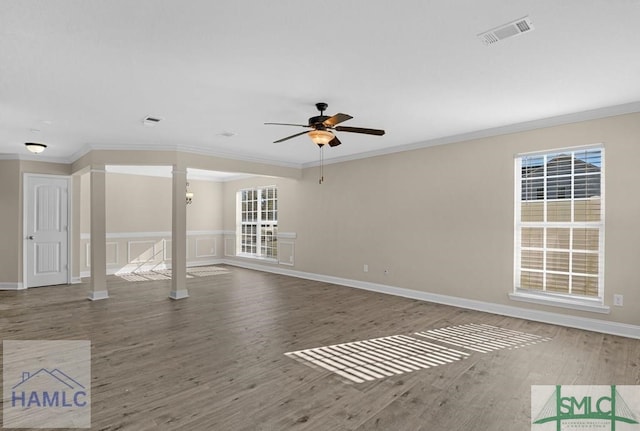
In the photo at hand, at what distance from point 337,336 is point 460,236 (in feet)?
8.47

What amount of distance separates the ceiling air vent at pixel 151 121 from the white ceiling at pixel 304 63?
0.23ft

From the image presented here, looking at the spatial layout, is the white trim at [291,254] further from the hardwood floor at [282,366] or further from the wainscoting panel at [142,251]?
the wainscoting panel at [142,251]

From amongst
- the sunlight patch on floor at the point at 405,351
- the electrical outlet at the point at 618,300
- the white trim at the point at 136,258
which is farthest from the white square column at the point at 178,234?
the electrical outlet at the point at 618,300

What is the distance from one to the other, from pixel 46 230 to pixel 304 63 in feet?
22.6

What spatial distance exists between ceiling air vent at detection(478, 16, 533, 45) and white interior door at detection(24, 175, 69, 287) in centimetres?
792

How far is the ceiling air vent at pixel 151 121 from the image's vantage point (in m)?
4.25

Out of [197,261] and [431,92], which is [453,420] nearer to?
[431,92]

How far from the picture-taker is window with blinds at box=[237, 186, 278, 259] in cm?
886

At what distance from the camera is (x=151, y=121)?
436cm

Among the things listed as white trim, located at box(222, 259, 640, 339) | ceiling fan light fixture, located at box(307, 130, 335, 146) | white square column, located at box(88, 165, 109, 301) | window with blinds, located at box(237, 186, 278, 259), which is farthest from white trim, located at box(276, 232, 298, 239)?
ceiling fan light fixture, located at box(307, 130, 335, 146)

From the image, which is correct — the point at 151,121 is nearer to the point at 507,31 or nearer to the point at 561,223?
the point at 507,31

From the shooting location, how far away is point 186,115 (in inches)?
164

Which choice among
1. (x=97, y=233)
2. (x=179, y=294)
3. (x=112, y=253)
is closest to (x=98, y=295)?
(x=97, y=233)

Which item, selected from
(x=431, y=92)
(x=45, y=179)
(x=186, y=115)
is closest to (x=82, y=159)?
(x=45, y=179)
